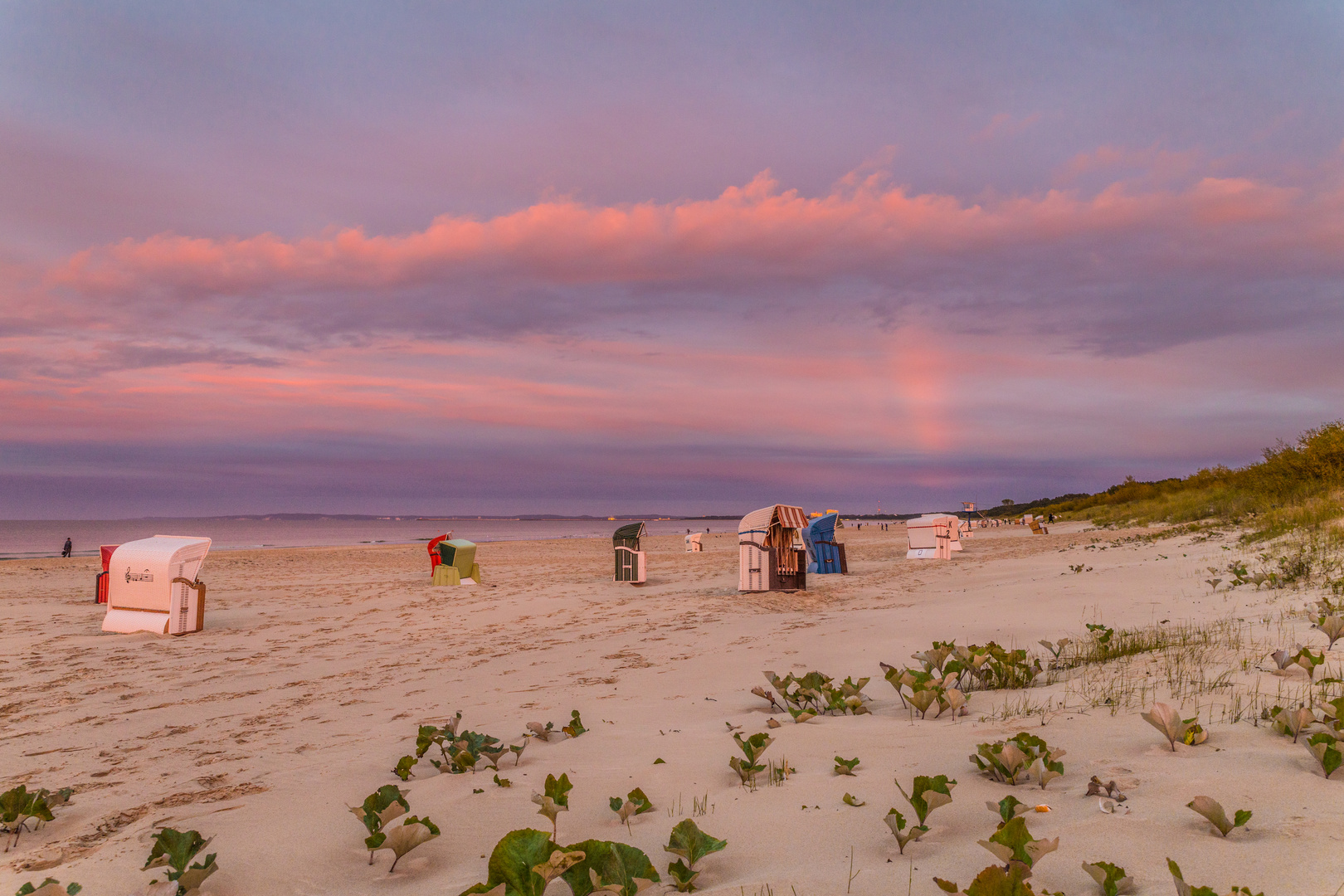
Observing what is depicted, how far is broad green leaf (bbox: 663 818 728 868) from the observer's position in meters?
2.19

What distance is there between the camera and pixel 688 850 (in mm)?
2197

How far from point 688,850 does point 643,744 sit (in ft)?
5.80

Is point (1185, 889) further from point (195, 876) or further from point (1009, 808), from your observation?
point (195, 876)

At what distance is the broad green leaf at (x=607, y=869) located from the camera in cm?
201

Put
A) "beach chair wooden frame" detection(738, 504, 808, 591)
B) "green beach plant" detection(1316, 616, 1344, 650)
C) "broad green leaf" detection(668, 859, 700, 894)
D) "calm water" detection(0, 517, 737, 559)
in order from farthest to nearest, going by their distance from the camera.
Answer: "calm water" detection(0, 517, 737, 559), "beach chair wooden frame" detection(738, 504, 808, 591), "green beach plant" detection(1316, 616, 1344, 650), "broad green leaf" detection(668, 859, 700, 894)

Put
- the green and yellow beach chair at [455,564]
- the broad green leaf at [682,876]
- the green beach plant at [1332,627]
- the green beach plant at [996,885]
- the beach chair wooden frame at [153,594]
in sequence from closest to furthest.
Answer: the green beach plant at [996,885] < the broad green leaf at [682,876] < the green beach plant at [1332,627] < the beach chair wooden frame at [153,594] < the green and yellow beach chair at [455,564]

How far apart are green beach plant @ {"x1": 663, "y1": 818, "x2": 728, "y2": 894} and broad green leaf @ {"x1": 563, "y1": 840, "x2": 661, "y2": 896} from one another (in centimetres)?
7

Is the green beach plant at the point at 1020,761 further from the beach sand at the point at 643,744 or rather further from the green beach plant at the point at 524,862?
the green beach plant at the point at 524,862

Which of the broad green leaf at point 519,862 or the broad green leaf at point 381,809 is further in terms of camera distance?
the broad green leaf at point 381,809

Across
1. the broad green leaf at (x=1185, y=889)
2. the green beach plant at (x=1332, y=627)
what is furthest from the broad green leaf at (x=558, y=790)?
the green beach plant at (x=1332, y=627)

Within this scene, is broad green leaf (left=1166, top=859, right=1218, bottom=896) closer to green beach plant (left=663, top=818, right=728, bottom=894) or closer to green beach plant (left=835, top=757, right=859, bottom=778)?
green beach plant (left=663, top=818, right=728, bottom=894)

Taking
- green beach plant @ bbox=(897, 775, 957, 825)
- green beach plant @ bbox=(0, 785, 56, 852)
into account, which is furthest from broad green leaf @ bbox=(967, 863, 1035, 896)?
green beach plant @ bbox=(0, 785, 56, 852)

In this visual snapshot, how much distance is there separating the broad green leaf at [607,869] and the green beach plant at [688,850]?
0.07 m

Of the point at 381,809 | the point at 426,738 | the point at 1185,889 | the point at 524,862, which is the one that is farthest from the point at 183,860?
the point at 1185,889
